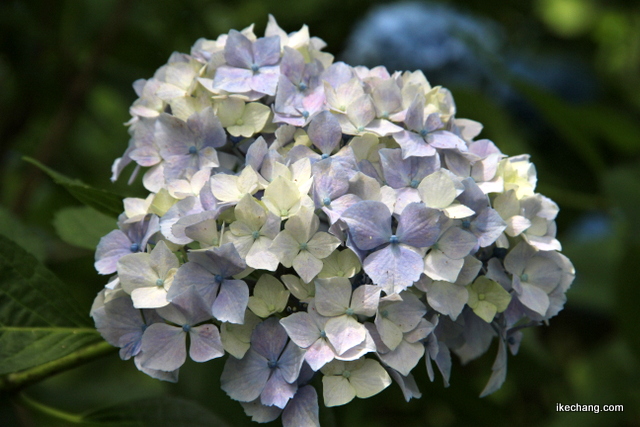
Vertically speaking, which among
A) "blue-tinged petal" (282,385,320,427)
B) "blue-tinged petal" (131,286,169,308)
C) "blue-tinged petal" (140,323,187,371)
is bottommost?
"blue-tinged petal" (282,385,320,427)

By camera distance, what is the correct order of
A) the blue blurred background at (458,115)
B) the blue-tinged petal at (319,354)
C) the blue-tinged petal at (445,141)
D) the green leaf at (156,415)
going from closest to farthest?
the blue-tinged petal at (319,354) → the blue-tinged petal at (445,141) → the green leaf at (156,415) → the blue blurred background at (458,115)

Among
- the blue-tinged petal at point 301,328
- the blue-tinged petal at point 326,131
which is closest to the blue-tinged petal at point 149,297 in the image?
the blue-tinged petal at point 301,328

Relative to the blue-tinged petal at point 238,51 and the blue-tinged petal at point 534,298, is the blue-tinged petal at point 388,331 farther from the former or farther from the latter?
the blue-tinged petal at point 238,51

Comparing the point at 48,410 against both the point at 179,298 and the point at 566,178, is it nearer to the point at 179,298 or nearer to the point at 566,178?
the point at 179,298

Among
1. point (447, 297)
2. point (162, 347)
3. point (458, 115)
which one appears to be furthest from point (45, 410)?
point (458, 115)

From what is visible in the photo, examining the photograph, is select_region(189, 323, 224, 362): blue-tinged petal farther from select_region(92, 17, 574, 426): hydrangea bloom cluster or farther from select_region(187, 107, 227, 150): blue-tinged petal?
select_region(187, 107, 227, 150): blue-tinged petal

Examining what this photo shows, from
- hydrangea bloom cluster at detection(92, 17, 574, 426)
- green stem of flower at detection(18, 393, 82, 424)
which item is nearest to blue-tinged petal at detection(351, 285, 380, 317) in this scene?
hydrangea bloom cluster at detection(92, 17, 574, 426)
